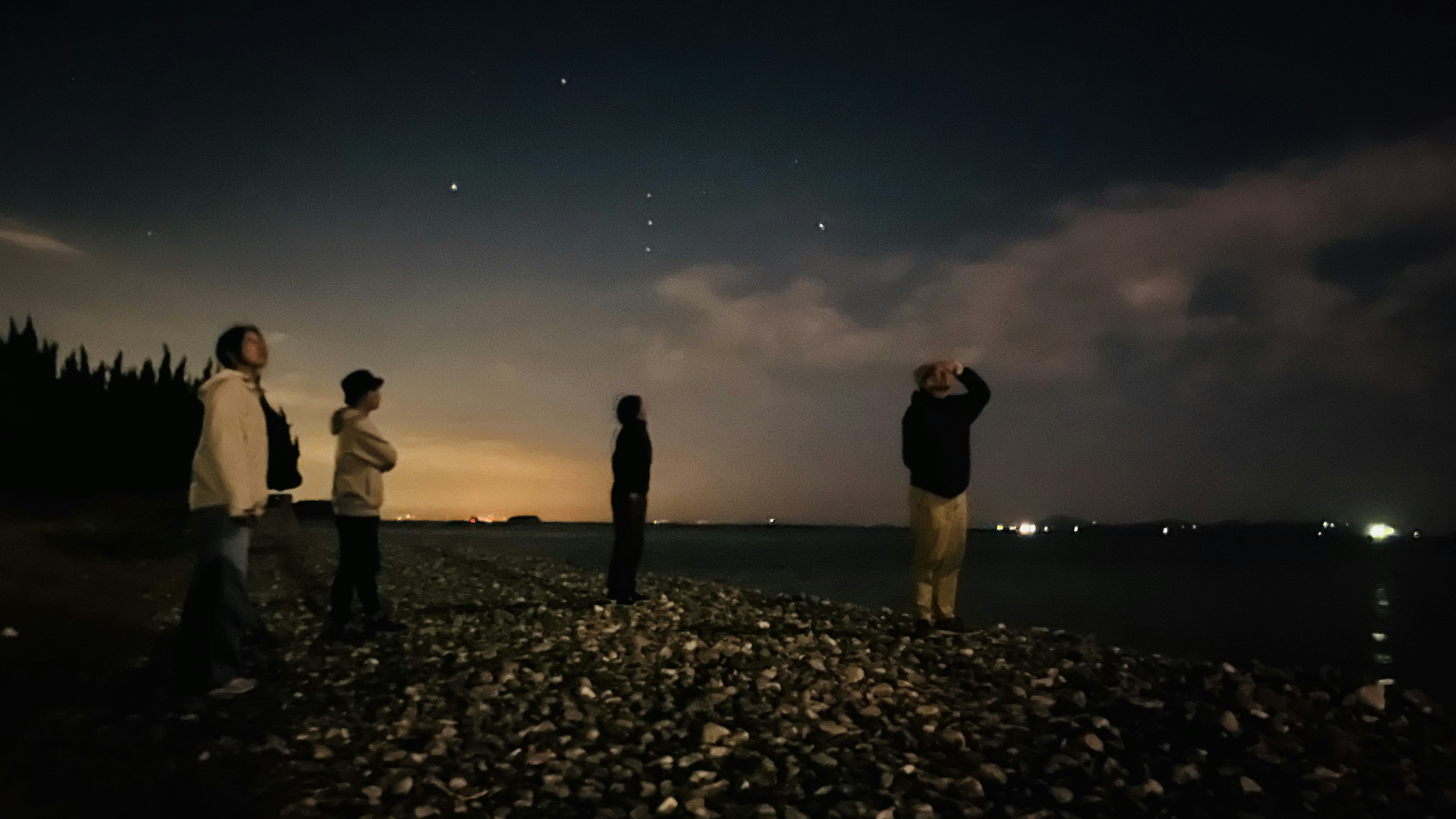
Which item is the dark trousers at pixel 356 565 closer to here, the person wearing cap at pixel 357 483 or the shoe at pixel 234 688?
the person wearing cap at pixel 357 483

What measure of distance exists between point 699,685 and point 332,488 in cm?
468

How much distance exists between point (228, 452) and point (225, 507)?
0.45 m

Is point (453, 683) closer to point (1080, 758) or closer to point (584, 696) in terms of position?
point (584, 696)

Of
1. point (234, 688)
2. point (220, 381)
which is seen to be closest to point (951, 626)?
point (234, 688)

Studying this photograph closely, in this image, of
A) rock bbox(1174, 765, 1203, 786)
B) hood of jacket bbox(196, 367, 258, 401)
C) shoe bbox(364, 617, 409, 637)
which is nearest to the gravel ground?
rock bbox(1174, 765, 1203, 786)

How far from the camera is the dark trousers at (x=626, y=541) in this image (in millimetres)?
12883

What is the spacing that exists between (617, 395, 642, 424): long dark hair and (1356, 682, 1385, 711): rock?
9.41 m

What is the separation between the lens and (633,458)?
12859mm

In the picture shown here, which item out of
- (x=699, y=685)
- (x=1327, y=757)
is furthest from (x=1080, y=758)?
(x=699, y=685)

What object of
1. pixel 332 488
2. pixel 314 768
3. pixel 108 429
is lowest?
pixel 314 768

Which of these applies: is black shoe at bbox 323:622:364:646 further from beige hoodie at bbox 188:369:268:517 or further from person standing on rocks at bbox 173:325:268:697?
beige hoodie at bbox 188:369:268:517

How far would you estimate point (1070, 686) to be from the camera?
844 cm

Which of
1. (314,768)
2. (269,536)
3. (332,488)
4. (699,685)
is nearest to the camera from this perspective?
(314,768)

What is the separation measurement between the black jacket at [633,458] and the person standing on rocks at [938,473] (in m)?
4.21
